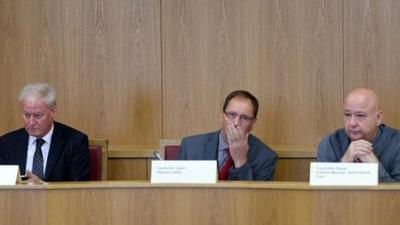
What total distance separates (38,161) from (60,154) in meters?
0.12

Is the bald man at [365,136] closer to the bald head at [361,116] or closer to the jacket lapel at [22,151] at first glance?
the bald head at [361,116]

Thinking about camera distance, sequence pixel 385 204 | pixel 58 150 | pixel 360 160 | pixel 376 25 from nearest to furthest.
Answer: pixel 385 204 → pixel 360 160 → pixel 58 150 → pixel 376 25

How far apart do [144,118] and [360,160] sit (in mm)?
1827

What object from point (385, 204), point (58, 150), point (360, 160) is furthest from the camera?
point (58, 150)

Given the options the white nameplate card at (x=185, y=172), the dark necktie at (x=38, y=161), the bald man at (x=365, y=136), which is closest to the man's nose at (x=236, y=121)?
the bald man at (x=365, y=136)

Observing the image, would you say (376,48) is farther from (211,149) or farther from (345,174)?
(345,174)

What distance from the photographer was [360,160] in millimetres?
4121

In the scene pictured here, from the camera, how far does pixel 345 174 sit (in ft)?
12.0

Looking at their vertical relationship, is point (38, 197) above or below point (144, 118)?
below

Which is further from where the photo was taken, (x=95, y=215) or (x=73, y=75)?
(x=73, y=75)

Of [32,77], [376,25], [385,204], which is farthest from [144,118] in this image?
[385,204]

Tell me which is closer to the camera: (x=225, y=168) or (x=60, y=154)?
(x=225, y=168)

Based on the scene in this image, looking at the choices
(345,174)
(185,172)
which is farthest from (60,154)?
(345,174)

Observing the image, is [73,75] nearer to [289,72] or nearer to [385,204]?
[289,72]
